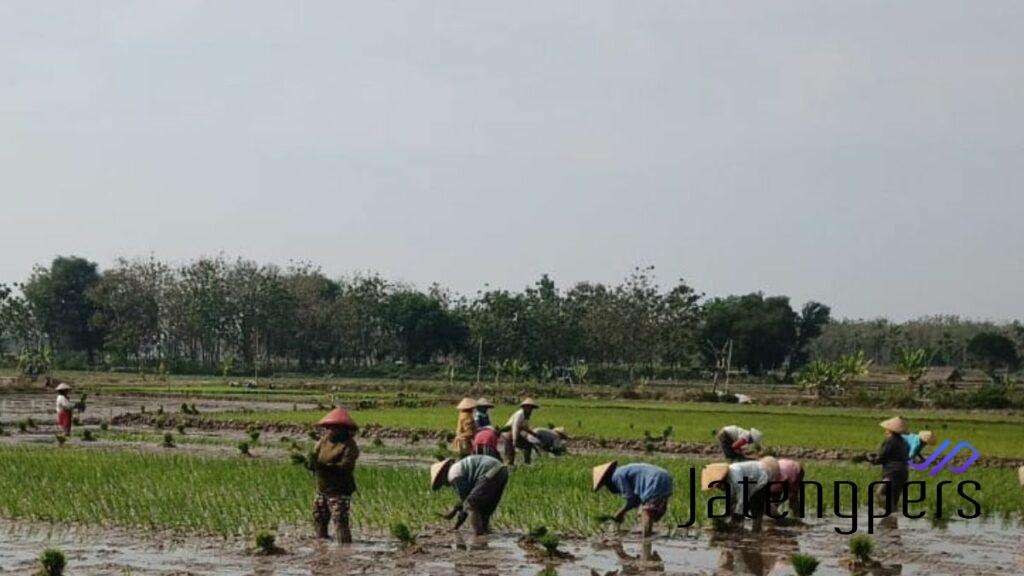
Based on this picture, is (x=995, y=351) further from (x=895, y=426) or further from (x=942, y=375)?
(x=895, y=426)

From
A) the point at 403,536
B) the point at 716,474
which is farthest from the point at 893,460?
the point at 403,536

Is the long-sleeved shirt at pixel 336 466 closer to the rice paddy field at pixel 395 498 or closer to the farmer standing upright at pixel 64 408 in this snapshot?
the rice paddy field at pixel 395 498

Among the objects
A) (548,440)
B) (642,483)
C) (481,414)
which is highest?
(481,414)

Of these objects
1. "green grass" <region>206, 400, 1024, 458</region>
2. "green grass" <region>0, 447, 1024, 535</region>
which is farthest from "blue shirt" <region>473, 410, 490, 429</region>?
"green grass" <region>206, 400, 1024, 458</region>

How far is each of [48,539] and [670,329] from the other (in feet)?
201

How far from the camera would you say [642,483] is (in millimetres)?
12102

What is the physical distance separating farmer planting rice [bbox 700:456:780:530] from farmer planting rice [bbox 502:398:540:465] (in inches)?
218

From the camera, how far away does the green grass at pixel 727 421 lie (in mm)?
26828

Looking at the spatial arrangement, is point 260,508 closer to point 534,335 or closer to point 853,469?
point 853,469

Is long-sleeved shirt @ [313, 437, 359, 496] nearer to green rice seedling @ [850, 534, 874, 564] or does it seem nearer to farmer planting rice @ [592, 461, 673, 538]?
farmer planting rice @ [592, 461, 673, 538]

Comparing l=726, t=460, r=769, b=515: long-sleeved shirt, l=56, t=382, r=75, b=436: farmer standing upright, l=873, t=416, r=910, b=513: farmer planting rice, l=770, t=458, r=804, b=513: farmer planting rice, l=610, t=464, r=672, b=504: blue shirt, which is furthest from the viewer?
l=56, t=382, r=75, b=436: farmer standing upright

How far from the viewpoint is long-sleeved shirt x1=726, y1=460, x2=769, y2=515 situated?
41.6 feet

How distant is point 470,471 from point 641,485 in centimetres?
164

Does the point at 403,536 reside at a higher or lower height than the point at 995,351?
lower
